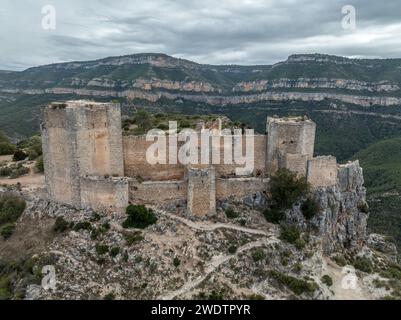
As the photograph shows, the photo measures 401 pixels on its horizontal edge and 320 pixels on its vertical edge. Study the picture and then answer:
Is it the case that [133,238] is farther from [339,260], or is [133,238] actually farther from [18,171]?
[18,171]

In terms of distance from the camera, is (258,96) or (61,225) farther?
(258,96)

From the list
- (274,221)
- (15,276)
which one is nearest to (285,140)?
(274,221)

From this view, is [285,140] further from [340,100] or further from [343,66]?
[343,66]

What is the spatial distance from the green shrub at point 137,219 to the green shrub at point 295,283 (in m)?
8.52

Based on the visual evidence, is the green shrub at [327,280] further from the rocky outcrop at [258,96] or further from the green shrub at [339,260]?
the rocky outcrop at [258,96]

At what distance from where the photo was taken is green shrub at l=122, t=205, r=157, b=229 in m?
27.1

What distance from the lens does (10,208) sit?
30.5 m

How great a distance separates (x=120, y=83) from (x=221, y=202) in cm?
11865

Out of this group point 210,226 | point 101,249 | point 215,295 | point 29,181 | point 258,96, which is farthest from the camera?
point 258,96

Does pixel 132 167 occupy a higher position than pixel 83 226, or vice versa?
pixel 132 167

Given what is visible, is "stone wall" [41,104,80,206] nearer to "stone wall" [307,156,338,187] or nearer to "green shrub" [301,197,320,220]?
"green shrub" [301,197,320,220]

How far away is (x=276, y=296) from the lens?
79.9 feet

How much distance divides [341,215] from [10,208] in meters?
25.4

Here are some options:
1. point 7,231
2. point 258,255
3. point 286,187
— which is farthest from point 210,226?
point 7,231
